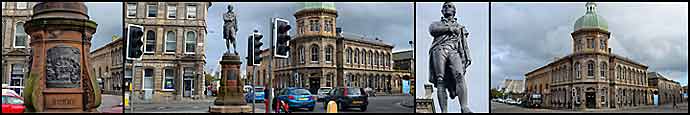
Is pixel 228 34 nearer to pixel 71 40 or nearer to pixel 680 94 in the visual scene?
pixel 71 40

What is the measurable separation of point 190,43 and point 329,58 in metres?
7.45

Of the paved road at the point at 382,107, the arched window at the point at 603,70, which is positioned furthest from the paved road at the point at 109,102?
the arched window at the point at 603,70

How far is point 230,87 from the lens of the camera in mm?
10906

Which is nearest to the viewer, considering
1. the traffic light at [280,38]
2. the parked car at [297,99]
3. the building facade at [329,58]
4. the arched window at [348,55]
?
the traffic light at [280,38]

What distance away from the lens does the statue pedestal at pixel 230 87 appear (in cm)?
1075

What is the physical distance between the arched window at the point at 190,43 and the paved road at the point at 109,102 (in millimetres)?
2962

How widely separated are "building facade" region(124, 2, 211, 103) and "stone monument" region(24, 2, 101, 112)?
4.16m

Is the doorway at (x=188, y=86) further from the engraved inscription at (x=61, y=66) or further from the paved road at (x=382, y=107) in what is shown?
the engraved inscription at (x=61, y=66)

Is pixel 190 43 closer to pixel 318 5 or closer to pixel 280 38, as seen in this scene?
pixel 318 5

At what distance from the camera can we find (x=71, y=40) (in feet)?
21.7

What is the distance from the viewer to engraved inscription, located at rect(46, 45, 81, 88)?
6.61 metres

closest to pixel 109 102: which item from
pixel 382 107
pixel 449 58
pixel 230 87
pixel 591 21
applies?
pixel 230 87

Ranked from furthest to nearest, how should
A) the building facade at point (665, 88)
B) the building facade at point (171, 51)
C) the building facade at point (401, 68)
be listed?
the building facade at point (401, 68) < the building facade at point (171, 51) < the building facade at point (665, 88)

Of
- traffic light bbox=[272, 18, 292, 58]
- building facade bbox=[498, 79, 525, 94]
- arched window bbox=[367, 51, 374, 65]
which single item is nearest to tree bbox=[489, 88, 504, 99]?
building facade bbox=[498, 79, 525, 94]
